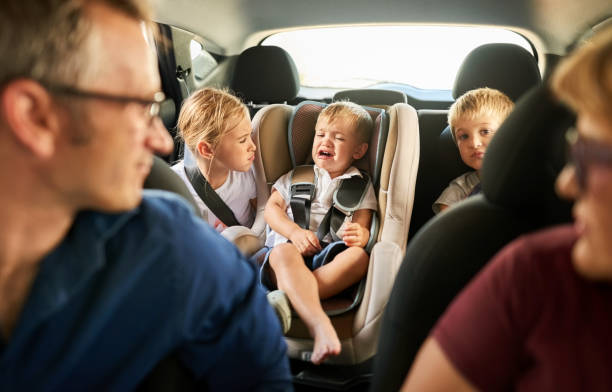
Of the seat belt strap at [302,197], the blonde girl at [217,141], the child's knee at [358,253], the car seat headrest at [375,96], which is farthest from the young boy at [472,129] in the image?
the blonde girl at [217,141]

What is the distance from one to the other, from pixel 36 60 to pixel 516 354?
793mm

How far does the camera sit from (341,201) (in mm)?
2258

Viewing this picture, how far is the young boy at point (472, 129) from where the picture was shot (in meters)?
2.26

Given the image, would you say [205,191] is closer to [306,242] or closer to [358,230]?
[306,242]

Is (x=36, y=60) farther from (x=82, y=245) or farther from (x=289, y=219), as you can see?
(x=289, y=219)

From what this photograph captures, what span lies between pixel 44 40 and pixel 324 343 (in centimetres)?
139

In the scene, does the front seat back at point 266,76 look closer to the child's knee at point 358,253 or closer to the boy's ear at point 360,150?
the boy's ear at point 360,150

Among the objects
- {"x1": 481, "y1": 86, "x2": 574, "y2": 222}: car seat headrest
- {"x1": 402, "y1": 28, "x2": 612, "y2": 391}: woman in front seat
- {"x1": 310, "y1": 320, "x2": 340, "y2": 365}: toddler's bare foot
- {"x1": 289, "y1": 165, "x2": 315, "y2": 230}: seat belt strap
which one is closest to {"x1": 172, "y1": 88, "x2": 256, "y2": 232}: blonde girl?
{"x1": 289, "y1": 165, "x2": 315, "y2": 230}: seat belt strap

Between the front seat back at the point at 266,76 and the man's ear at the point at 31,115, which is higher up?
the man's ear at the point at 31,115

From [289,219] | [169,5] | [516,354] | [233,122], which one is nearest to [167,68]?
[169,5]

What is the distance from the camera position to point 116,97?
782 mm

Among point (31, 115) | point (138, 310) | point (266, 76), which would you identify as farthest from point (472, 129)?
point (31, 115)

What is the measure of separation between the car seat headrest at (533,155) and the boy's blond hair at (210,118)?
1.53 meters

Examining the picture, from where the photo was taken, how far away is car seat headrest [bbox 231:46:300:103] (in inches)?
134
